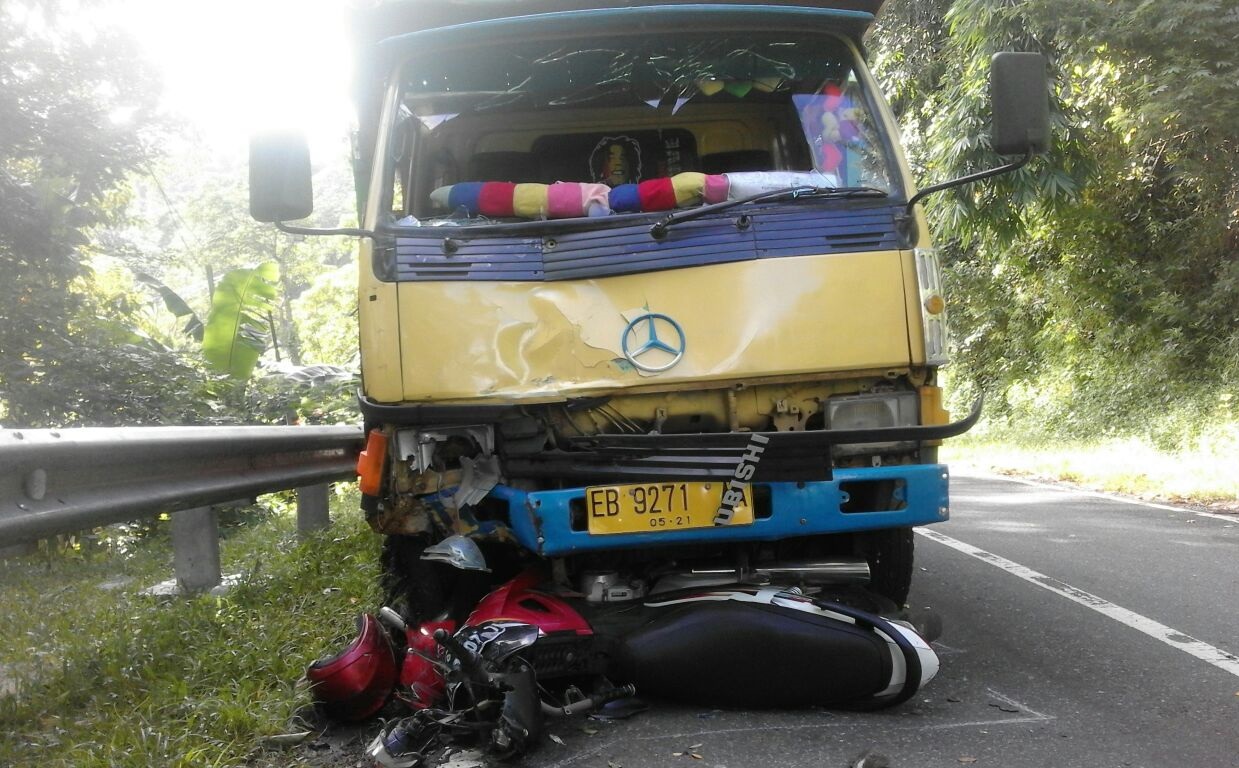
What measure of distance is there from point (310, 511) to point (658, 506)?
12.0 feet

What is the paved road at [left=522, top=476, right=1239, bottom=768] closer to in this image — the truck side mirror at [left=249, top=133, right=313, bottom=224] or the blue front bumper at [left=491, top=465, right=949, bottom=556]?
the blue front bumper at [left=491, top=465, right=949, bottom=556]

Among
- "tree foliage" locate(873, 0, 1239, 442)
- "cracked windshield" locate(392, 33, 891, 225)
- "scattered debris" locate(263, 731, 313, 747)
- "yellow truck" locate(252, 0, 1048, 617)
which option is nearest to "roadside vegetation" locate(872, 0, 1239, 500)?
"tree foliage" locate(873, 0, 1239, 442)

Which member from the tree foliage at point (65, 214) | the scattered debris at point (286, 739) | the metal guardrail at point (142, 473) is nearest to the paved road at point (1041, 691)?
the scattered debris at point (286, 739)

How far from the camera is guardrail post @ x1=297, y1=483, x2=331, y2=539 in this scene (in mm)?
6711

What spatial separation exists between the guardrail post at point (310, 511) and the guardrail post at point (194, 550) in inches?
66.2

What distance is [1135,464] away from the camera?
11.7 m

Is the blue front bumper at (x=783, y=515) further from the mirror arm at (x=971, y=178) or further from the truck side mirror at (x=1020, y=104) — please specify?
the truck side mirror at (x=1020, y=104)

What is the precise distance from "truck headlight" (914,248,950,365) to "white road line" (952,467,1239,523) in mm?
4946

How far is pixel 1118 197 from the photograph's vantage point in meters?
15.0

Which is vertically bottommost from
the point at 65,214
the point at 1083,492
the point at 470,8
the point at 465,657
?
the point at 1083,492

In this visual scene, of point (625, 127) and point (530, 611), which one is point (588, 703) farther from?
point (625, 127)

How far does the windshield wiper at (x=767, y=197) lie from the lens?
396 centimetres

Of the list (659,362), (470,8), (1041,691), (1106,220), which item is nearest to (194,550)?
(659,362)

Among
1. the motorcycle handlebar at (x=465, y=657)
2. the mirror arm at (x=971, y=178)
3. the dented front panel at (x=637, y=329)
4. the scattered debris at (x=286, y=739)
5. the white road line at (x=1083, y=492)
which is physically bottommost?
the scattered debris at (x=286, y=739)
